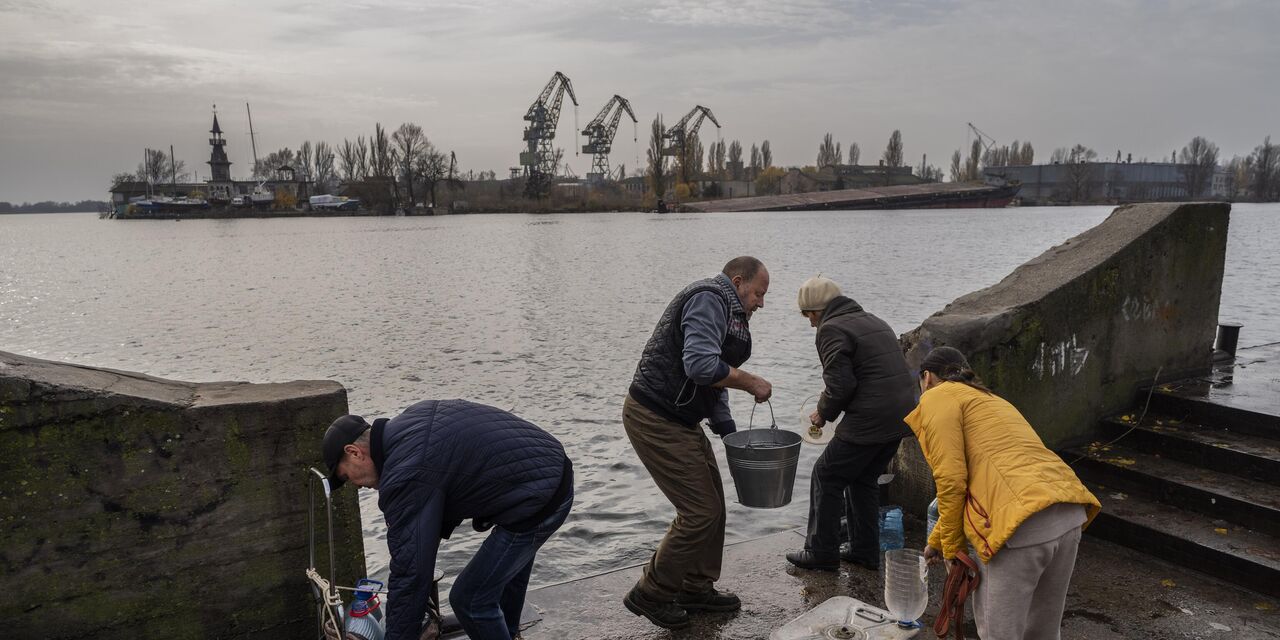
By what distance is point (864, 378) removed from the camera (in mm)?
4859

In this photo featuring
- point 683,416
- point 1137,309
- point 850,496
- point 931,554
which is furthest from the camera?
point 1137,309

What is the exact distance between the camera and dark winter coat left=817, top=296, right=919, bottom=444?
4812 mm

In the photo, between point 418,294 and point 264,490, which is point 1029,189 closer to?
point 418,294

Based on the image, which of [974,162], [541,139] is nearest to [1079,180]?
[974,162]

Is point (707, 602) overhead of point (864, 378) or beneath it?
beneath

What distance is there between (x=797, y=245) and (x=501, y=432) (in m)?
52.1

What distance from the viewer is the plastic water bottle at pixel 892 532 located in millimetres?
5562

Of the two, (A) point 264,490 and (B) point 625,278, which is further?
(B) point 625,278

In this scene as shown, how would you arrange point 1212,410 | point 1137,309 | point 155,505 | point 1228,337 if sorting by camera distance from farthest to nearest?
point 1228,337 → point 1137,309 → point 1212,410 → point 155,505

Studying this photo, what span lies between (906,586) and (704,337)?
177cm

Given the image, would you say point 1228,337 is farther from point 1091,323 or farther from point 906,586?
point 906,586

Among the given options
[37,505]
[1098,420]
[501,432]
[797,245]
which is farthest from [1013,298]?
[797,245]

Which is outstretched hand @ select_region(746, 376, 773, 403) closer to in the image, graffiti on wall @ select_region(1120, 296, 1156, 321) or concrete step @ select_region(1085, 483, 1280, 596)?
concrete step @ select_region(1085, 483, 1280, 596)

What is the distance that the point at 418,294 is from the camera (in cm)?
2994
